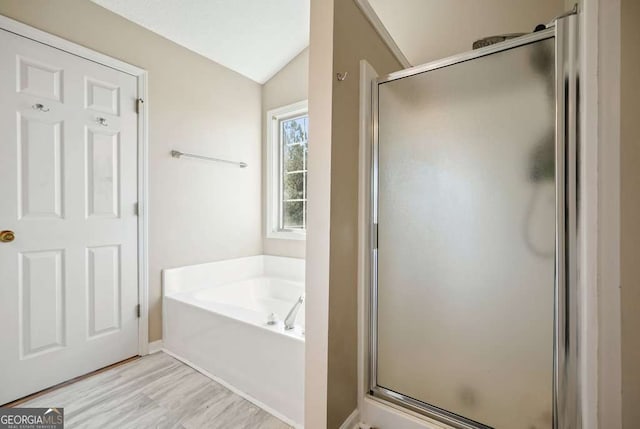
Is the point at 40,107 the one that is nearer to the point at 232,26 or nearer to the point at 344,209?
the point at 232,26

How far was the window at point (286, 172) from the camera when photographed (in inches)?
117

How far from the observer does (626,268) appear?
0.88 m

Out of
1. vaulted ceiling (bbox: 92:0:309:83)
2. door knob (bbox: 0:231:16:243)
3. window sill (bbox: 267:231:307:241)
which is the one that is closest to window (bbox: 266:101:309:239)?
window sill (bbox: 267:231:307:241)

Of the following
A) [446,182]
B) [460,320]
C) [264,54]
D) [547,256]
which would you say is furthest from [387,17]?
[460,320]

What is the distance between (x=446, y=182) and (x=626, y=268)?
2.08ft

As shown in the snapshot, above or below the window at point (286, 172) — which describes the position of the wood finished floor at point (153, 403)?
below

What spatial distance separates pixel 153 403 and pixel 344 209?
1577 millimetres

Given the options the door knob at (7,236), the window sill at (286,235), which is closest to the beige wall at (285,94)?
the window sill at (286,235)

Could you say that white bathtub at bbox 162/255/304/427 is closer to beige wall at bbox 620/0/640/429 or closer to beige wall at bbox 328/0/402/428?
beige wall at bbox 328/0/402/428

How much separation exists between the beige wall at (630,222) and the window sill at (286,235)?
222 centimetres

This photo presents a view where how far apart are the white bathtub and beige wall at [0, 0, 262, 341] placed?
0.15 meters

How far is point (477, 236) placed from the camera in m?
1.18

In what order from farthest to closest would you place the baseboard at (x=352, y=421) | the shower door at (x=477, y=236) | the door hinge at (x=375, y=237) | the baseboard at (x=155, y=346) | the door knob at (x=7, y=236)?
the baseboard at (x=155, y=346) < the door knob at (x=7, y=236) < the door hinge at (x=375, y=237) < the baseboard at (x=352, y=421) < the shower door at (x=477, y=236)

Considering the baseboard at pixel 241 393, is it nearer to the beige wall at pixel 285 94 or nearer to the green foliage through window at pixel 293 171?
the beige wall at pixel 285 94
